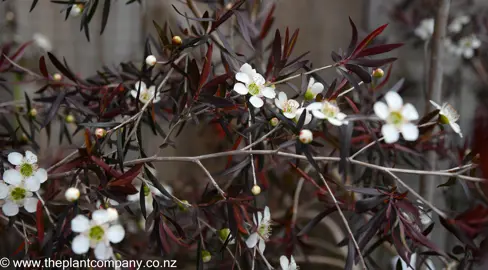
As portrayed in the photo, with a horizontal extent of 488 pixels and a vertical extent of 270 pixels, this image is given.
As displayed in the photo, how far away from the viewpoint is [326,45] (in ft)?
8.21

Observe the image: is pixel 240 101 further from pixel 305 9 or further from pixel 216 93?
pixel 305 9

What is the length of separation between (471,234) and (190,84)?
57 centimetres

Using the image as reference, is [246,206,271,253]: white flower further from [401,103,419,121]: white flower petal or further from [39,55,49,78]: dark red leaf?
[39,55,49,78]: dark red leaf

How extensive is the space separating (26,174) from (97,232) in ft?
0.69

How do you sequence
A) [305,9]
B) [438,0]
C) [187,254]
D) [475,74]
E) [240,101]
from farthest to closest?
[305,9], [475,74], [187,254], [438,0], [240,101]

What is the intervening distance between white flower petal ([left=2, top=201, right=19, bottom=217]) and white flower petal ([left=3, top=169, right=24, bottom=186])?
4cm

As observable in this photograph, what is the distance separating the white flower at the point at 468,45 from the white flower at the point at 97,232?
1.58m

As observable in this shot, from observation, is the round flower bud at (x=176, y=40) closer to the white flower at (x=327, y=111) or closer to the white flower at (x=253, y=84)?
the white flower at (x=253, y=84)

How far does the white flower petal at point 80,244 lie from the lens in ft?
2.35

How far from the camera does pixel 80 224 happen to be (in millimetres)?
729

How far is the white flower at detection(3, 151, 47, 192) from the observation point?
0.82m

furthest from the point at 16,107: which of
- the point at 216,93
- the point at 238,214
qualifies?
the point at 238,214

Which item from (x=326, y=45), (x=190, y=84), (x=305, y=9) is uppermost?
(x=305, y=9)

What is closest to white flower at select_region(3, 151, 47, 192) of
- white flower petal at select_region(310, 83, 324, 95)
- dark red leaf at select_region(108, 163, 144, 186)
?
dark red leaf at select_region(108, 163, 144, 186)
